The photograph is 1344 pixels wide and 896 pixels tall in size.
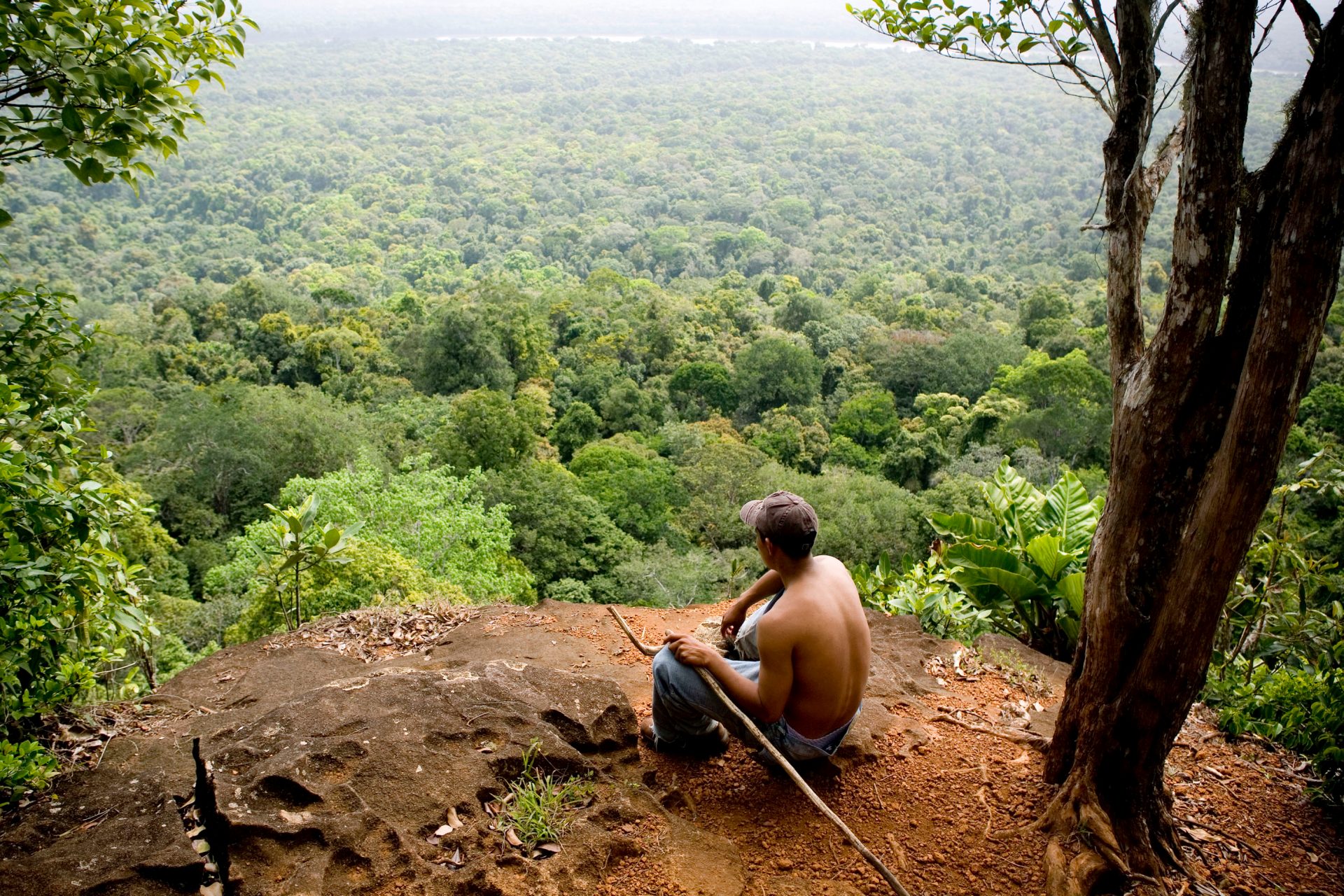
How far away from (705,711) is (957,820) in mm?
924

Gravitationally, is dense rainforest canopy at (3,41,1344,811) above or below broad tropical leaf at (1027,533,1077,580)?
below

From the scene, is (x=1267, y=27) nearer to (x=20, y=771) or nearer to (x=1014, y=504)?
(x=1014, y=504)

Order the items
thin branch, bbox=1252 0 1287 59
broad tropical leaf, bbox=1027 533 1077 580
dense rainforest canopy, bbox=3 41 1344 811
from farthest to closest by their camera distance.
Answer: dense rainforest canopy, bbox=3 41 1344 811 < broad tropical leaf, bbox=1027 533 1077 580 < thin branch, bbox=1252 0 1287 59

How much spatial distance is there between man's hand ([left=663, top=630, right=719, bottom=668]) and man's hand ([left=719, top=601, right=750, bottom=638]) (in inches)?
17.1

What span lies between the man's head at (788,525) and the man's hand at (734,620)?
0.62 metres

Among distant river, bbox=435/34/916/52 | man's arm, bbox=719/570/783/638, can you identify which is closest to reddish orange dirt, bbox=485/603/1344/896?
man's arm, bbox=719/570/783/638

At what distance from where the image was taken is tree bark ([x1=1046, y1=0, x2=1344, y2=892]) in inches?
83.2

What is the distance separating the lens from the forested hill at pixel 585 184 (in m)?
63.7

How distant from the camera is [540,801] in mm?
2596

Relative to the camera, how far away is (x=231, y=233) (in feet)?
225

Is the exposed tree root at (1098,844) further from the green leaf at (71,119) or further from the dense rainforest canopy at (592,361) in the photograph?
the green leaf at (71,119)

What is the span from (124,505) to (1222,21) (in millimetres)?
4080

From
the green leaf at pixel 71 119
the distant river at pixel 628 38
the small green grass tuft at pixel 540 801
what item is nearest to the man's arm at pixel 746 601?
the small green grass tuft at pixel 540 801

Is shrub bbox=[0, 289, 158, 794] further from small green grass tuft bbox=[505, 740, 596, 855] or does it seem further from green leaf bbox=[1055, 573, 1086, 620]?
green leaf bbox=[1055, 573, 1086, 620]
